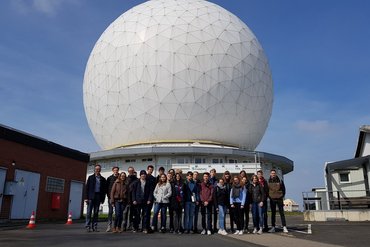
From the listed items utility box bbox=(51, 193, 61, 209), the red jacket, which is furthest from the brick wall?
the red jacket

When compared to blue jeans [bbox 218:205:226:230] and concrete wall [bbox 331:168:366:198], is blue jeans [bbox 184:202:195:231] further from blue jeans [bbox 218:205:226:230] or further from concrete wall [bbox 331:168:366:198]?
concrete wall [bbox 331:168:366:198]

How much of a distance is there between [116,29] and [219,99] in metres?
14.9

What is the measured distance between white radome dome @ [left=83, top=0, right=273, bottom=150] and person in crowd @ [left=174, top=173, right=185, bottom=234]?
24.9m

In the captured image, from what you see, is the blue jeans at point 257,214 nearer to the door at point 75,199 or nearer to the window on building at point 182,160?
the door at point 75,199

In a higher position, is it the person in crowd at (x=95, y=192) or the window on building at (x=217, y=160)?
the window on building at (x=217, y=160)

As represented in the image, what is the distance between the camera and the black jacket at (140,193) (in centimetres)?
1079

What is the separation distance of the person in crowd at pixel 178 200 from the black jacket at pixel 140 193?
2.62ft

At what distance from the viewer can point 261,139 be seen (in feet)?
148

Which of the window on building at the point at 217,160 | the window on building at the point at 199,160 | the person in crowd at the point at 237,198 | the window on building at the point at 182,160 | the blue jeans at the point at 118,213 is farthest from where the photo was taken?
the window on building at the point at 217,160

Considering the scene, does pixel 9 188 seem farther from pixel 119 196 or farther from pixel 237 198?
pixel 237 198

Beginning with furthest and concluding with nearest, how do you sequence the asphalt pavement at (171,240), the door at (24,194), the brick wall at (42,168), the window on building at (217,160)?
the window on building at (217,160) → the door at (24,194) → the brick wall at (42,168) → the asphalt pavement at (171,240)

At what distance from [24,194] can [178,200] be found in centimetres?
1053

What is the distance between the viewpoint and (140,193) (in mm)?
10836

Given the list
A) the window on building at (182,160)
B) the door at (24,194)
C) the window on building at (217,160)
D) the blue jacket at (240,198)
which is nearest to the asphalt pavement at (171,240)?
the blue jacket at (240,198)
